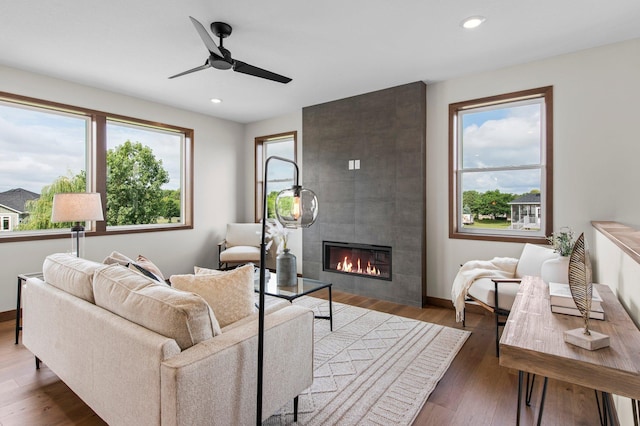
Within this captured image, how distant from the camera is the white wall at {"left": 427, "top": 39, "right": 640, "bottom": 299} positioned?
2.94 m

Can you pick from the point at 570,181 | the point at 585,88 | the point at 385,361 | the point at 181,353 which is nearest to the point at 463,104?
the point at 585,88

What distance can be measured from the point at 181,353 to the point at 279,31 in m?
2.53

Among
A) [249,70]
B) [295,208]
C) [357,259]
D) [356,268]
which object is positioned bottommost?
[356,268]

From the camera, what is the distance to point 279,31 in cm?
275

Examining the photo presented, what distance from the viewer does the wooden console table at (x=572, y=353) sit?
95 centimetres

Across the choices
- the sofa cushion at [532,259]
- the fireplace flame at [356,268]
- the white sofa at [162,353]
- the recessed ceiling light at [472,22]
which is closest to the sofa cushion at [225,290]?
the white sofa at [162,353]

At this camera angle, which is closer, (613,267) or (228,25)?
(613,267)

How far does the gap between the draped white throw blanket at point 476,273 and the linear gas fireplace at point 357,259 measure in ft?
3.54

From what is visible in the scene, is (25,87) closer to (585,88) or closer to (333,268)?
(333,268)

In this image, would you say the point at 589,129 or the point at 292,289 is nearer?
the point at 292,289

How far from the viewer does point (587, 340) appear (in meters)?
1.06

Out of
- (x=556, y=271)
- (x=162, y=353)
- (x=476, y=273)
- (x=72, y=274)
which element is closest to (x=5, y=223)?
(x=72, y=274)

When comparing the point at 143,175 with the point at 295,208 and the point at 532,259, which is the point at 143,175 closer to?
the point at 295,208

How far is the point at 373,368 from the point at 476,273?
1.35 metres
